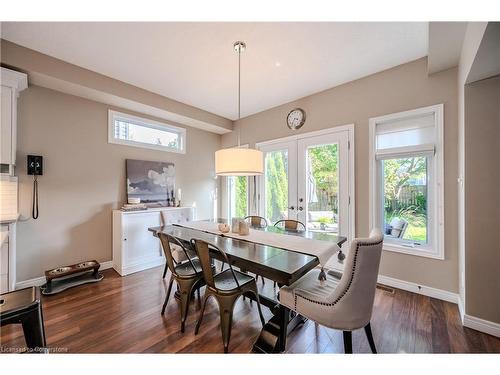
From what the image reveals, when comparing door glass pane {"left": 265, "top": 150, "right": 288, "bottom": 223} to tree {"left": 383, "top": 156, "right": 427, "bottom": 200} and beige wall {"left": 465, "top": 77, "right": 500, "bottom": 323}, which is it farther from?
beige wall {"left": 465, "top": 77, "right": 500, "bottom": 323}

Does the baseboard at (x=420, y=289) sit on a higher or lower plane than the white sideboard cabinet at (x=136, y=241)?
lower

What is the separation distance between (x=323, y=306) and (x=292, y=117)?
3127mm

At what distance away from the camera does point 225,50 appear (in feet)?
7.68

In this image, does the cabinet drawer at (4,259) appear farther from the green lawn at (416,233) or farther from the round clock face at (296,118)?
the green lawn at (416,233)

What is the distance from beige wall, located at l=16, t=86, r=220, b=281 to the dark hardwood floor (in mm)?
750

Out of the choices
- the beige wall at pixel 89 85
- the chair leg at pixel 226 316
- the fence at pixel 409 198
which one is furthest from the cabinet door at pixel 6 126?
the fence at pixel 409 198

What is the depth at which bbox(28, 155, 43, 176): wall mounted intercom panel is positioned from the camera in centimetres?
259

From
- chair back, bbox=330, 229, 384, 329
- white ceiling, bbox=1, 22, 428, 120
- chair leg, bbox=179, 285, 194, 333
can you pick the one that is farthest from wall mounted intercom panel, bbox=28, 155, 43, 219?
chair back, bbox=330, 229, 384, 329

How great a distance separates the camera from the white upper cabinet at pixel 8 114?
7.27 feet

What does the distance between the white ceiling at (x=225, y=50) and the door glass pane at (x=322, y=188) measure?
40.9 inches

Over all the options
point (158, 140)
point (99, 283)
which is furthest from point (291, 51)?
point (99, 283)

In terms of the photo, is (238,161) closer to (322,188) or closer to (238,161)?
(238,161)

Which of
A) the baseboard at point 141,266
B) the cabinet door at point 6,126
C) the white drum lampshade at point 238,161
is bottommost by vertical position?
the baseboard at point 141,266

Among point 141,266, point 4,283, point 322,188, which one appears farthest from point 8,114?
point 322,188
